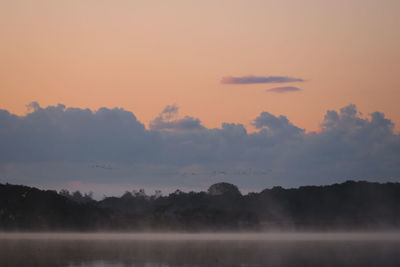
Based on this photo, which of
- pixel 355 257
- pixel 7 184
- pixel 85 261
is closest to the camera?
pixel 85 261

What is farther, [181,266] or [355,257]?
[355,257]

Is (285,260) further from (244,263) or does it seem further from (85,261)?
(85,261)

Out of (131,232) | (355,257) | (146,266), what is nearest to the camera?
(146,266)

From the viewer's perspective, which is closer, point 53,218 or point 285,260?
point 285,260

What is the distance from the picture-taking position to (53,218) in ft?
581

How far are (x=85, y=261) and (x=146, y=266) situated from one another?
311 inches

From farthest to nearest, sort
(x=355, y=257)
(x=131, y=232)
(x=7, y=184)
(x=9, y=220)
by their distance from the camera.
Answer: (x=131, y=232) → (x=7, y=184) → (x=9, y=220) → (x=355, y=257)

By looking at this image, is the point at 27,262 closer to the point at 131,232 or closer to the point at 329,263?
the point at 329,263

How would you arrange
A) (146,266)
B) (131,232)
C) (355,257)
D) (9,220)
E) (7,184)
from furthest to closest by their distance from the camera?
1. (131,232)
2. (7,184)
3. (9,220)
4. (355,257)
5. (146,266)

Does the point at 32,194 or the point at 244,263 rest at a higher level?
the point at 32,194

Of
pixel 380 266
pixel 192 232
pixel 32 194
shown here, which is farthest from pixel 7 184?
Answer: pixel 380 266

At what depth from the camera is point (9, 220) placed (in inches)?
6594

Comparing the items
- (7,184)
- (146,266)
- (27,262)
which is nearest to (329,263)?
(146,266)

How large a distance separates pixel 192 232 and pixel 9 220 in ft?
182
